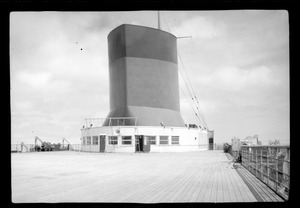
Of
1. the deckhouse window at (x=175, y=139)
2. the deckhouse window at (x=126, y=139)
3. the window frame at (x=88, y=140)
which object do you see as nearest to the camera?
the deckhouse window at (x=126, y=139)

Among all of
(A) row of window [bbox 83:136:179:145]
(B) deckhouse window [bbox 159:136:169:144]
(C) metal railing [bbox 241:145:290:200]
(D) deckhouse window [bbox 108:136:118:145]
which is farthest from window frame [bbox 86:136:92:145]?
(C) metal railing [bbox 241:145:290:200]

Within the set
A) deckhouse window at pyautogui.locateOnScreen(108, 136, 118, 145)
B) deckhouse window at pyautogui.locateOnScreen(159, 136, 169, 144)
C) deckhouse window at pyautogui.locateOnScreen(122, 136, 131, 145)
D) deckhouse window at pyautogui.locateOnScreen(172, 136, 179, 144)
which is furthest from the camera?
deckhouse window at pyautogui.locateOnScreen(172, 136, 179, 144)

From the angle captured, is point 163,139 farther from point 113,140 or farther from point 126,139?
point 113,140

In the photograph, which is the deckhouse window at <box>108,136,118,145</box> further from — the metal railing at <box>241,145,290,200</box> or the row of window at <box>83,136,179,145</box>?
the metal railing at <box>241,145,290,200</box>

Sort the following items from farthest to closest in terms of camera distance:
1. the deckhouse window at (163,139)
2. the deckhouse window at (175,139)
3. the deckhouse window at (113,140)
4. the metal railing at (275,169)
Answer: the deckhouse window at (175,139) → the deckhouse window at (163,139) → the deckhouse window at (113,140) → the metal railing at (275,169)

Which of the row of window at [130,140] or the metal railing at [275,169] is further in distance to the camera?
the row of window at [130,140]

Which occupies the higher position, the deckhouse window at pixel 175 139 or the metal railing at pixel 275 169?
the metal railing at pixel 275 169

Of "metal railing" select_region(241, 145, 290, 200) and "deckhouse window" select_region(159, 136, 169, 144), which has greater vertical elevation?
"metal railing" select_region(241, 145, 290, 200)

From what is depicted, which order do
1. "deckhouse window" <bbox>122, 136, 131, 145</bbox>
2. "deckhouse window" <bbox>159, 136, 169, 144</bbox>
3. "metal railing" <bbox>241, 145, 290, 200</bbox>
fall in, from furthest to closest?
"deckhouse window" <bbox>159, 136, 169, 144</bbox> → "deckhouse window" <bbox>122, 136, 131, 145</bbox> → "metal railing" <bbox>241, 145, 290, 200</bbox>

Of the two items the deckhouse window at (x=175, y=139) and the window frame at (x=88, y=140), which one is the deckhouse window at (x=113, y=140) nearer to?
the window frame at (x=88, y=140)

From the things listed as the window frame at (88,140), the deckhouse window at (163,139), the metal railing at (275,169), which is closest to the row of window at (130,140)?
the deckhouse window at (163,139)
